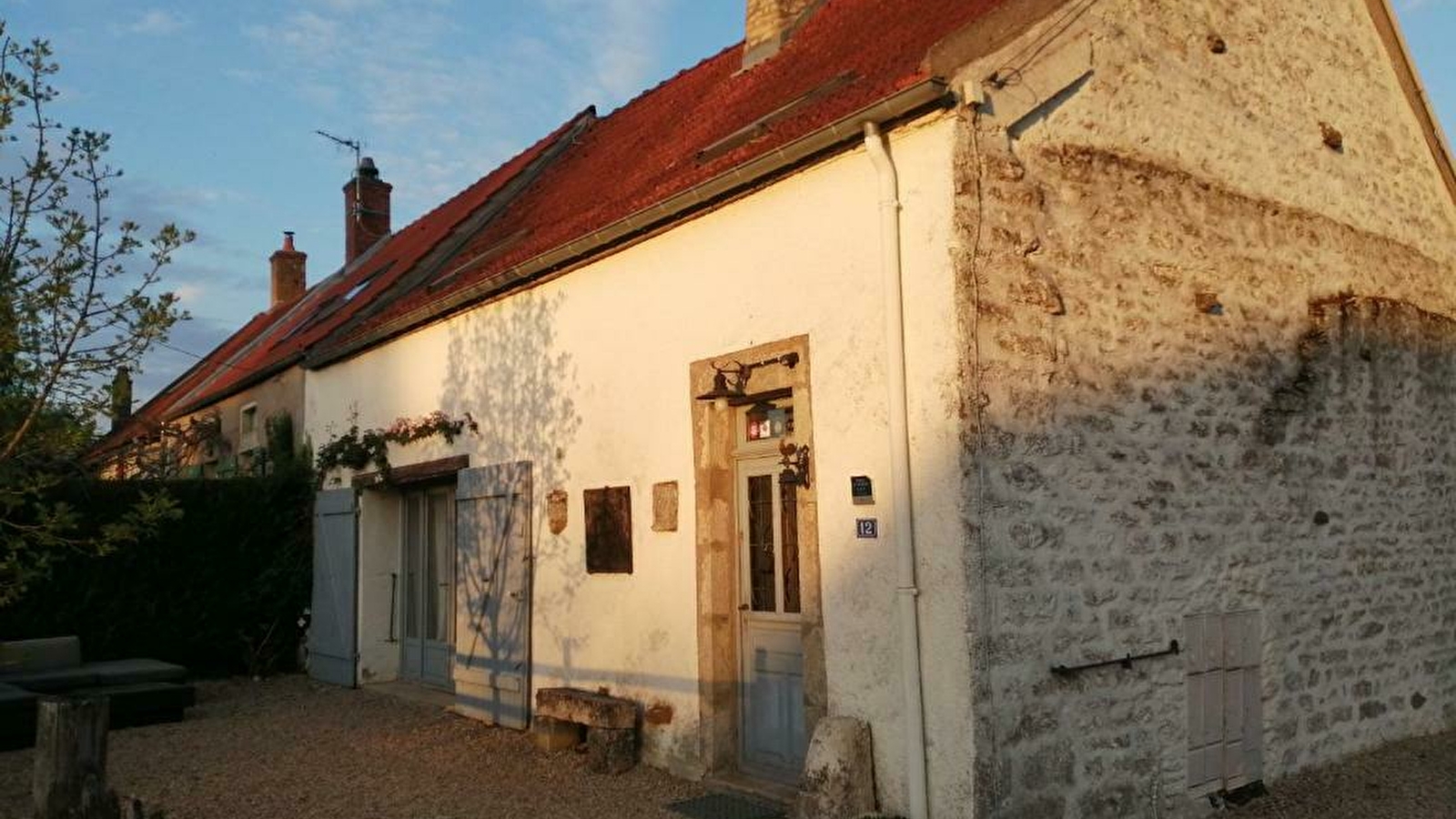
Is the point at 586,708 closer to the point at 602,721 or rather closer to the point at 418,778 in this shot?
the point at 602,721

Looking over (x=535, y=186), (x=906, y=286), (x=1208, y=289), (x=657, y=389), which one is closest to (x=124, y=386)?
(x=657, y=389)

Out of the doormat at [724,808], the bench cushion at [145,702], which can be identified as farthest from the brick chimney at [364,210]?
the doormat at [724,808]

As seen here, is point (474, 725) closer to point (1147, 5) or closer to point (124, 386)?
point (124, 386)

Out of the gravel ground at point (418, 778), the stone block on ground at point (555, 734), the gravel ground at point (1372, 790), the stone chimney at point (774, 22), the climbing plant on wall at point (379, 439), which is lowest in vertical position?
the gravel ground at point (1372, 790)

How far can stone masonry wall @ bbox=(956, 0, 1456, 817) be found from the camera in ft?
18.5

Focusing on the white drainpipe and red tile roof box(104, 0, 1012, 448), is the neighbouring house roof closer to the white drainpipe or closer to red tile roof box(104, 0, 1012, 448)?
red tile roof box(104, 0, 1012, 448)

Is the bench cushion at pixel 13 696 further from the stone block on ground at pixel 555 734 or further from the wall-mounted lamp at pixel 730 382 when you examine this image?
the wall-mounted lamp at pixel 730 382

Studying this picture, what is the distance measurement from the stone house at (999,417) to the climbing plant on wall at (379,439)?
0.39 metres

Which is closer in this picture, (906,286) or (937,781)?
(937,781)

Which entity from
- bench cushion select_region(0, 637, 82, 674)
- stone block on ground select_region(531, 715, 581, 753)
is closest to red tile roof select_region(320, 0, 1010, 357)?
stone block on ground select_region(531, 715, 581, 753)

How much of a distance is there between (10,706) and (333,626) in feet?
11.1

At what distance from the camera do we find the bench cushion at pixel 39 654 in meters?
9.73

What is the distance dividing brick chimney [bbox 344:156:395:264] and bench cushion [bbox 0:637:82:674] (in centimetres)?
997

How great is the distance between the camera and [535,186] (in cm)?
1380
